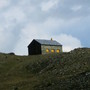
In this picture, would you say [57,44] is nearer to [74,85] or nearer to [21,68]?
[21,68]

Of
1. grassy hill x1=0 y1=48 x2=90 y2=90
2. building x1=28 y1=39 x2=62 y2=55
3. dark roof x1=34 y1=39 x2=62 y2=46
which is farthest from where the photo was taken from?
dark roof x1=34 y1=39 x2=62 y2=46

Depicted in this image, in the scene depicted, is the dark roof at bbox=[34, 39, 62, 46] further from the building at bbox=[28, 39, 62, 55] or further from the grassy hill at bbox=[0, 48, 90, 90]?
the grassy hill at bbox=[0, 48, 90, 90]

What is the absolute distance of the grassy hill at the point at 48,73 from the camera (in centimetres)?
2552

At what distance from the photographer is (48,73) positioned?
37.2 meters

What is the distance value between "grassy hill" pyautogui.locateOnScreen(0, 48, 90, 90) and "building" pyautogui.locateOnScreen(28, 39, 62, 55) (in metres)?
13.2

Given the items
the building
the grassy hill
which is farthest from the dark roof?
the grassy hill

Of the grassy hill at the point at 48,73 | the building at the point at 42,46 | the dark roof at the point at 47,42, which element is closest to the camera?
the grassy hill at the point at 48,73

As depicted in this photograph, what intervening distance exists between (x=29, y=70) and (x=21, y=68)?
2572mm

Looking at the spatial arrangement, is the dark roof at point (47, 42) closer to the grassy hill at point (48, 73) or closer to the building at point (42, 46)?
the building at point (42, 46)

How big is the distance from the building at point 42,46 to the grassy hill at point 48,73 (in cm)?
1323

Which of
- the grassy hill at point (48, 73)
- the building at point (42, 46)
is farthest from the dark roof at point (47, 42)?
the grassy hill at point (48, 73)

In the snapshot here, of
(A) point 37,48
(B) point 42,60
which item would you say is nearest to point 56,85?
(B) point 42,60

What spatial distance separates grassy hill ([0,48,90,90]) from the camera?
2552 centimetres

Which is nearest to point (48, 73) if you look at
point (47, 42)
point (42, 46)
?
point (42, 46)
